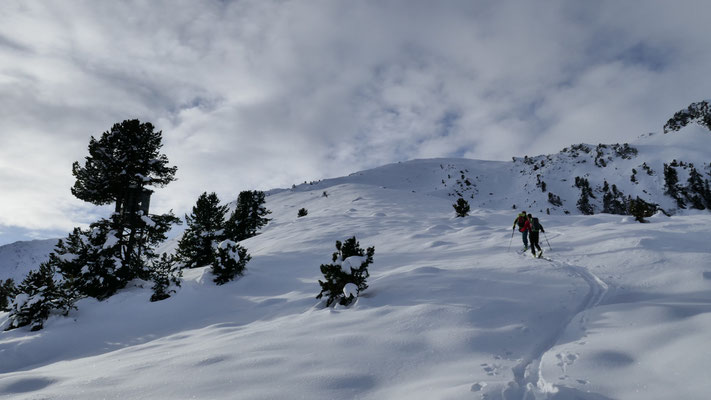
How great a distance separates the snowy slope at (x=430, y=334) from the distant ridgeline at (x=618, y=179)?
66.1 m

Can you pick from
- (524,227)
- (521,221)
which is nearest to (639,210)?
(521,221)

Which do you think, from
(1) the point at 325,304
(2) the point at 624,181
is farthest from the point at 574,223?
(2) the point at 624,181

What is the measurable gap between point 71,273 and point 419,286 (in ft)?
46.7

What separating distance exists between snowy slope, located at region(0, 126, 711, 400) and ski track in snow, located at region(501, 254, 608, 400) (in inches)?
1.0

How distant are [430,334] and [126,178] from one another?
16.4m

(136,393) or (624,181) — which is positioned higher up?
(624,181)

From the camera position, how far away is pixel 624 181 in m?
79.3

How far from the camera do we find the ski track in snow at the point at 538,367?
12.1 ft

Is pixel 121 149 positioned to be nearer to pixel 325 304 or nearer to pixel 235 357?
pixel 325 304

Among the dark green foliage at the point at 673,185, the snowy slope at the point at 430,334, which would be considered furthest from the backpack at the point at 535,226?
the dark green foliage at the point at 673,185

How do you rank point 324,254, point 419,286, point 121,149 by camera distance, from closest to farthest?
point 419,286 → point 121,149 → point 324,254

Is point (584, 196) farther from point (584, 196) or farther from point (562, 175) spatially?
point (562, 175)

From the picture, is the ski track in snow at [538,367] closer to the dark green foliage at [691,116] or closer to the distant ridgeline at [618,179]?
the distant ridgeline at [618,179]

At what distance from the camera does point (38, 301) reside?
36.1 ft
